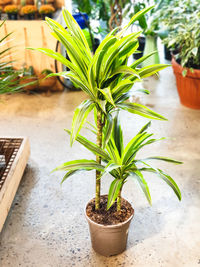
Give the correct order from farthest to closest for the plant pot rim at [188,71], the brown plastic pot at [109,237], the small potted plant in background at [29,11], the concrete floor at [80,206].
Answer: the small potted plant in background at [29,11] → the plant pot rim at [188,71] → the concrete floor at [80,206] → the brown plastic pot at [109,237]

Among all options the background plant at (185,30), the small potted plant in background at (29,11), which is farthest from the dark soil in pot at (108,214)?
the small potted plant in background at (29,11)

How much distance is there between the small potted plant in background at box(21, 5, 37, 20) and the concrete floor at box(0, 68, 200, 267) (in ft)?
3.71

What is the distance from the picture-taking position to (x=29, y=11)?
4.15 meters

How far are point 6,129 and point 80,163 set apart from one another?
73.7 inches

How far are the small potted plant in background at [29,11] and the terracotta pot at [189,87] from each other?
67.1 inches

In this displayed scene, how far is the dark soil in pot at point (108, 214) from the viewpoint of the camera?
7.22ft

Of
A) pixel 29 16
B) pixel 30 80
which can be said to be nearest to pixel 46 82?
pixel 30 80

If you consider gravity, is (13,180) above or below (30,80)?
below

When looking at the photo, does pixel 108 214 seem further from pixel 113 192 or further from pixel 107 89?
pixel 107 89

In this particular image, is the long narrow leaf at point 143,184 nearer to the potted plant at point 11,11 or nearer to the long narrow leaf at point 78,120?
the long narrow leaf at point 78,120

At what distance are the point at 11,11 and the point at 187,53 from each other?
80.9 inches

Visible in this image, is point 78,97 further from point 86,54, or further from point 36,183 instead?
point 86,54

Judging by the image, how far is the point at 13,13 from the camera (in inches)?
166

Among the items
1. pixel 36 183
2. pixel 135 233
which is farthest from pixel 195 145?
pixel 36 183
